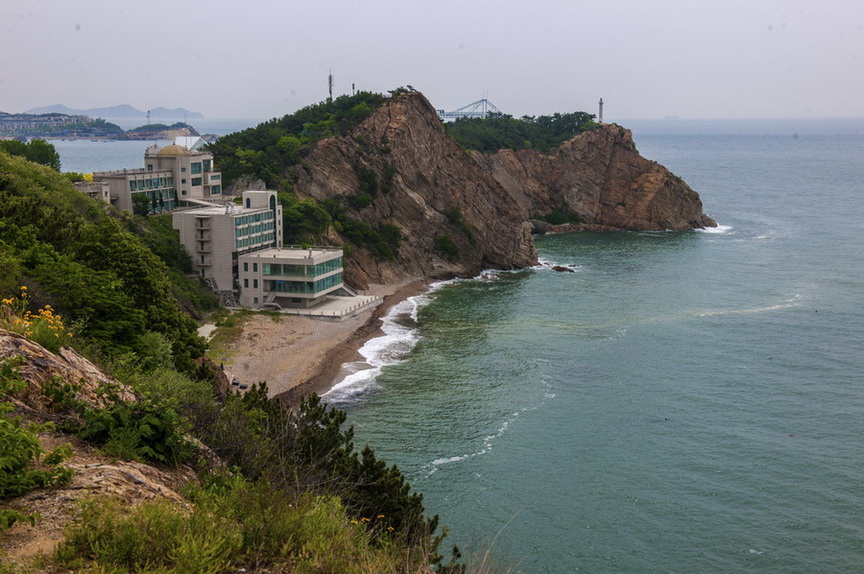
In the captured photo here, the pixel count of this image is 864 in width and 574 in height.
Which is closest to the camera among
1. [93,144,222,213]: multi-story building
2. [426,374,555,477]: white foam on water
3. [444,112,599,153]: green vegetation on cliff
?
[426,374,555,477]: white foam on water

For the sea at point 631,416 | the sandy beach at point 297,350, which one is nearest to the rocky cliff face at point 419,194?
the sea at point 631,416

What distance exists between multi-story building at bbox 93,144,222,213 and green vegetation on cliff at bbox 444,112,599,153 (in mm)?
61927

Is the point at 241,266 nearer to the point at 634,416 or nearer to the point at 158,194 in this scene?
the point at 158,194

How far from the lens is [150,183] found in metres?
75.4

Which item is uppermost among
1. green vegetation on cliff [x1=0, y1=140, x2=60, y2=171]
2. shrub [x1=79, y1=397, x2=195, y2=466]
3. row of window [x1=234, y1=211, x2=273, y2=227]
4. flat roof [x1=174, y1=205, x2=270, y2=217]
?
green vegetation on cliff [x1=0, y1=140, x2=60, y2=171]

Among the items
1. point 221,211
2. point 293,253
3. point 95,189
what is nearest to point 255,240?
point 293,253

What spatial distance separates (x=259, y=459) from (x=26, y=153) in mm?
73554

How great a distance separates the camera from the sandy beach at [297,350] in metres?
51.2

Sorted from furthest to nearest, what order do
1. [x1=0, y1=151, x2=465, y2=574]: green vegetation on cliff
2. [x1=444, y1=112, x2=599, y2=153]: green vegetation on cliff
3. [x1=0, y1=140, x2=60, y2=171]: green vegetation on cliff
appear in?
[x1=444, y1=112, x2=599, y2=153]: green vegetation on cliff, [x1=0, y1=140, x2=60, y2=171]: green vegetation on cliff, [x1=0, y1=151, x2=465, y2=574]: green vegetation on cliff

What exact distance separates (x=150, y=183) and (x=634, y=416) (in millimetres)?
49151

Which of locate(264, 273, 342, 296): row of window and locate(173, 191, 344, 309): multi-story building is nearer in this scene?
locate(173, 191, 344, 309): multi-story building

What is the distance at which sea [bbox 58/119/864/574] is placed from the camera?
32469mm

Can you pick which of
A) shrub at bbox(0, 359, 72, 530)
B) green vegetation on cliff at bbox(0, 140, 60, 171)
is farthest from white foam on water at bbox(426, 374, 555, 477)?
green vegetation on cliff at bbox(0, 140, 60, 171)

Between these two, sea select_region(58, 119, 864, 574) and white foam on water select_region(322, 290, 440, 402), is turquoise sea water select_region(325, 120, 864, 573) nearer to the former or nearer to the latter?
sea select_region(58, 119, 864, 574)
